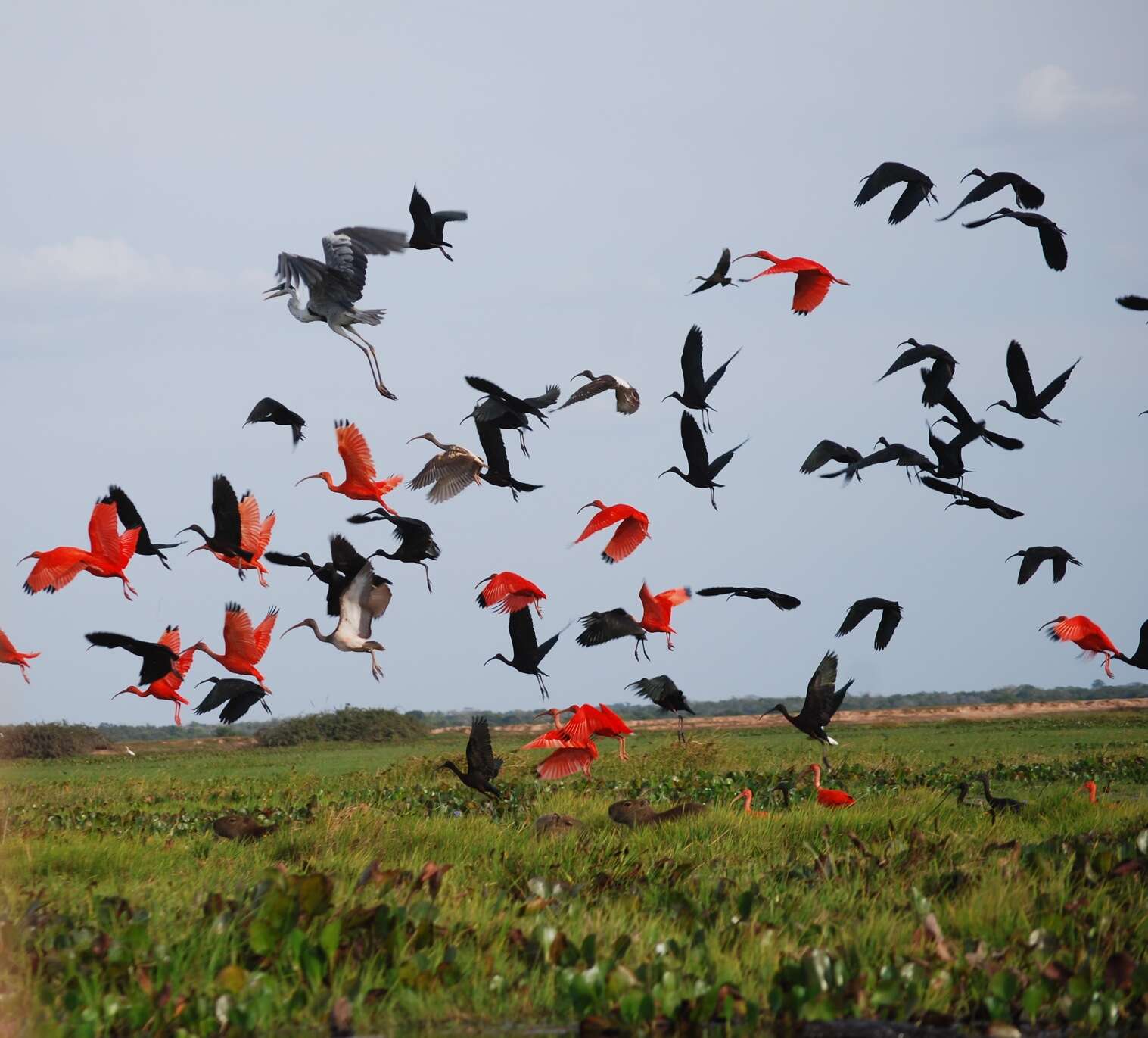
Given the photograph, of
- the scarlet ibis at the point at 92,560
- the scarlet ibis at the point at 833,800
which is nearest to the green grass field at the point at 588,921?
the scarlet ibis at the point at 833,800

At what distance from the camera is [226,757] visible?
28.0 metres

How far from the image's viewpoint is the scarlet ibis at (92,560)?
10.5m

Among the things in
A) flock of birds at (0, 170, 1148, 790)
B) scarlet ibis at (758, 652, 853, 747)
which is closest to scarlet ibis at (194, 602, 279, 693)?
flock of birds at (0, 170, 1148, 790)

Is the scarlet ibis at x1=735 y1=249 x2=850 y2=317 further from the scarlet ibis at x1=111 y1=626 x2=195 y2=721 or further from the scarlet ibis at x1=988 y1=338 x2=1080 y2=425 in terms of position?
the scarlet ibis at x1=111 y1=626 x2=195 y2=721

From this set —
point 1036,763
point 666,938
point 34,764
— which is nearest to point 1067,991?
point 666,938

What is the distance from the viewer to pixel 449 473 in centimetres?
1127

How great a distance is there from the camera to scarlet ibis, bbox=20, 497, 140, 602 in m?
10.5

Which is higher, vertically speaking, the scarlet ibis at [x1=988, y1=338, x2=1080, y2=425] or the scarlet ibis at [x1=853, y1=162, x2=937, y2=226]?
the scarlet ibis at [x1=853, y1=162, x2=937, y2=226]

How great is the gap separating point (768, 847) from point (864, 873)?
4.39ft

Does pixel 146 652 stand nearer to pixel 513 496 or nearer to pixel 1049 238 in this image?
pixel 513 496

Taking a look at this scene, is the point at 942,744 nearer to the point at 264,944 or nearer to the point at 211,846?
the point at 211,846

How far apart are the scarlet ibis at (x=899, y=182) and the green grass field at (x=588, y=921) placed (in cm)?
480

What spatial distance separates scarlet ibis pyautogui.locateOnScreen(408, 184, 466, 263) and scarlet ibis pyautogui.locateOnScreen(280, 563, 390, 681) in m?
2.53

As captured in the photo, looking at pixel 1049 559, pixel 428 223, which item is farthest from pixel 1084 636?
pixel 428 223
